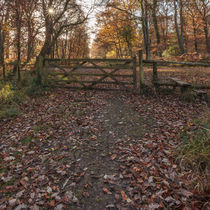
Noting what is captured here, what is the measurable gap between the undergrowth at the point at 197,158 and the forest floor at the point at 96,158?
173 millimetres

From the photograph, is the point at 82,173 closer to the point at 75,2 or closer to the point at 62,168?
the point at 62,168

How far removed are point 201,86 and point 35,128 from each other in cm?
708

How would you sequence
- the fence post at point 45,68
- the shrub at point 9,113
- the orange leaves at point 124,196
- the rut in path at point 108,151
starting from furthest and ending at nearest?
the fence post at point 45,68
the shrub at point 9,113
the rut in path at point 108,151
the orange leaves at point 124,196

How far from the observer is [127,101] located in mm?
7980

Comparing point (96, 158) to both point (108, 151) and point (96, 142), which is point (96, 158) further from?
point (96, 142)

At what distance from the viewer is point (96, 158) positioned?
162 inches

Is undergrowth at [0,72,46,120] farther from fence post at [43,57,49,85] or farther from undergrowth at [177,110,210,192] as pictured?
undergrowth at [177,110,210,192]

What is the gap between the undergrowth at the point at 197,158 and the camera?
3.01 meters

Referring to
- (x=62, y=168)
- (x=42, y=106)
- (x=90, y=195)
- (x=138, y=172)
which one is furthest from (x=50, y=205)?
(x=42, y=106)

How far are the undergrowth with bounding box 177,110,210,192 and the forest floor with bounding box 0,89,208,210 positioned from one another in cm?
17

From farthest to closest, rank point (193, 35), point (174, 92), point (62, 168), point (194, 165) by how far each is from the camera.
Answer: point (193, 35) < point (174, 92) < point (62, 168) < point (194, 165)

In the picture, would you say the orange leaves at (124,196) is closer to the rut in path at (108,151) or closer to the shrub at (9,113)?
the rut in path at (108,151)

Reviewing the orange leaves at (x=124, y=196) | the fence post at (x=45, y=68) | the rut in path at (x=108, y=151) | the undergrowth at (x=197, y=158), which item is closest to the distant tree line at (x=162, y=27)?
the fence post at (x=45, y=68)

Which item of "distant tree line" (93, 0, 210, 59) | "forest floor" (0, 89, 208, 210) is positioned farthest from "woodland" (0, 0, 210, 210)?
"distant tree line" (93, 0, 210, 59)
